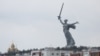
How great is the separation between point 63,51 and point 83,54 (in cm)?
1483

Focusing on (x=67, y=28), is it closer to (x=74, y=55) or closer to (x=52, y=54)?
(x=52, y=54)

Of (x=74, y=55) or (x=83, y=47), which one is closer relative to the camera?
(x=74, y=55)

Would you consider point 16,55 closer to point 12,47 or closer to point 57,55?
point 57,55

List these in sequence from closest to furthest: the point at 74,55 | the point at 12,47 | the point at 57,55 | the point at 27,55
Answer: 1. the point at 74,55
2. the point at 57,55
3. the point at 27,55
4. the point at 12,47

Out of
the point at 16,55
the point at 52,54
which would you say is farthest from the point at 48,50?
the point at 16,55

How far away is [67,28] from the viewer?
7994 cm

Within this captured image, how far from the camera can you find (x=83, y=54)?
61000 millimetres

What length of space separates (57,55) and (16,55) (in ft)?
41.4

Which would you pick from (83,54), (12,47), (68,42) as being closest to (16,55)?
(68,42)

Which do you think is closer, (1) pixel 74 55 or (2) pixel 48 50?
(1) pixel 74 55

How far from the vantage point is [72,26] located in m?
79.2

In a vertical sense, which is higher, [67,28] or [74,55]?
[67,28]

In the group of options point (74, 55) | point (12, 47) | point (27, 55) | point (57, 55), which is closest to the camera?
point (74, 55)

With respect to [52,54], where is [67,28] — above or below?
above
